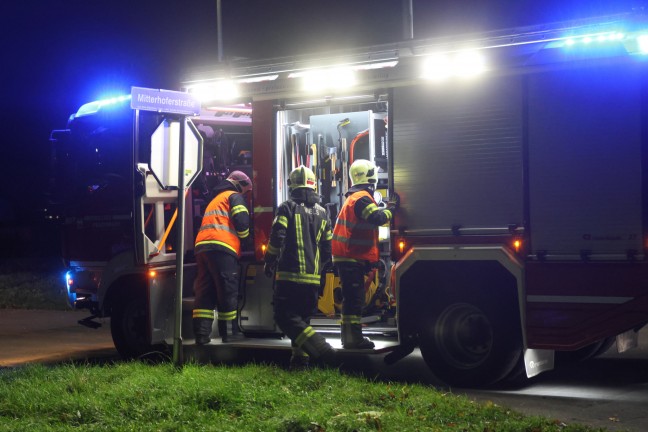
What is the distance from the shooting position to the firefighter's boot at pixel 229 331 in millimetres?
9430

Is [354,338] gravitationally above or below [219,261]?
below

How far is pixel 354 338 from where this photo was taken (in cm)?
857

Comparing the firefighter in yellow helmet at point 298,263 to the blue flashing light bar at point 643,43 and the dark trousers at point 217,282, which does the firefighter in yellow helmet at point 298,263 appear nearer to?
the dark trousers at point 217,282

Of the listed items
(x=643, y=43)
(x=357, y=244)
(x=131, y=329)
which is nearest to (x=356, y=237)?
(x=357, y=244)

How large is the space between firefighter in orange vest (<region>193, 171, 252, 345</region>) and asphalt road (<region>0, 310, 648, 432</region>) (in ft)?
2.24

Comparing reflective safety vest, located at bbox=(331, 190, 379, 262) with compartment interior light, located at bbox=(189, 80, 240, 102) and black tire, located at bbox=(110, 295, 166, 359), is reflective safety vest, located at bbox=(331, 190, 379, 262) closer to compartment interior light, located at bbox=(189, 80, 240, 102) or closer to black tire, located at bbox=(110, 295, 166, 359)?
compartment interior light, located at bbox=(189, 80, 240, 102)

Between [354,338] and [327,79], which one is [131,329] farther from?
[327,79]

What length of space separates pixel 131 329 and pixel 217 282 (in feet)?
4.45

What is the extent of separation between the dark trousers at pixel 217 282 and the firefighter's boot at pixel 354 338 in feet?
4.12

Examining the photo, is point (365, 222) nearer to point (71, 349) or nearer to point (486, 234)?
point (486, 234)

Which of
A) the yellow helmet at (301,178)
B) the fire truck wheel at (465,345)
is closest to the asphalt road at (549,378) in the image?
the fire truck wheel at (465,345)

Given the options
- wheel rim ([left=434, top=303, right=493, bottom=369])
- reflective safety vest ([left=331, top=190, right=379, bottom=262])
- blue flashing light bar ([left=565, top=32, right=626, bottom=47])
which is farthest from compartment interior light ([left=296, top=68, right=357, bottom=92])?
wheel rim ([left=434, top=303, right=493, bottom=369])

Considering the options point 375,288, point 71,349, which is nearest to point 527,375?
point 375,288

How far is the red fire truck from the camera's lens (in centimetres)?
748
